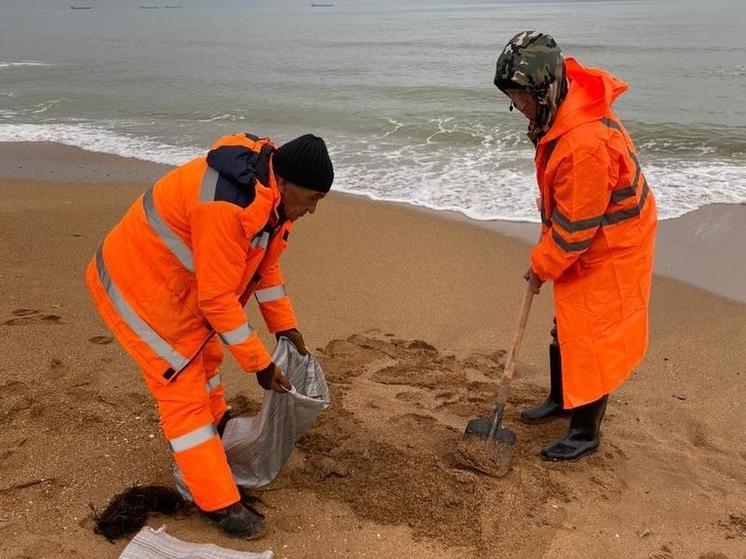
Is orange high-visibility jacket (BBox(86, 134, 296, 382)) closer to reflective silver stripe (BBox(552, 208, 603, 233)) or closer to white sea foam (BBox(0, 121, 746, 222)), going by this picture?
reflective silver stripe (BBox(552, 208, 603, 233))

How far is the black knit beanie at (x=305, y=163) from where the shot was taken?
7.52 ft

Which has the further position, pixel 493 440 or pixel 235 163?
pixel 493 440

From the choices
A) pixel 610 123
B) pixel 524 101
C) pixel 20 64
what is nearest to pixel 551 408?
pixel 610 123

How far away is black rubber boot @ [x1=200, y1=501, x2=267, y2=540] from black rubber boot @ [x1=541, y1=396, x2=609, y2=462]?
1.45m

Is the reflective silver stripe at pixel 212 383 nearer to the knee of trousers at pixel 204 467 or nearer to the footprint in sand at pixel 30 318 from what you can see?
the knee of trousers at pixel 204 467

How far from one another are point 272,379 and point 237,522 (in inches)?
22.8

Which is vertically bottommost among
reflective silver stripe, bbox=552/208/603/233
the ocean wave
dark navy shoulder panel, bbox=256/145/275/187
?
the ocean wave

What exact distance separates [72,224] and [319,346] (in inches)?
124

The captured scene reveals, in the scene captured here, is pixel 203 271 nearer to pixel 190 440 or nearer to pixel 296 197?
pixel 296 197

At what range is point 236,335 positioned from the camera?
8.15 ft

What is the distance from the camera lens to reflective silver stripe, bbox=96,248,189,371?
2566mm

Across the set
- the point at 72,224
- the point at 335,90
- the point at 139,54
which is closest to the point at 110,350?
the point at 72,224

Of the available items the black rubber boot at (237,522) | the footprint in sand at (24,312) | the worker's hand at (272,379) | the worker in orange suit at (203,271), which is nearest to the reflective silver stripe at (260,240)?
the worker in orange suit at (203,271)

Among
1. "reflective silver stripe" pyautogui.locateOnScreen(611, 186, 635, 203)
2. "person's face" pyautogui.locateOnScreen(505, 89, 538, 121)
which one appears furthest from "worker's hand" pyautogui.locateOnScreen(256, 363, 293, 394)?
"reflective silver stripe" pyautogui.locateOnScreen(611, 186, 635, 203)
